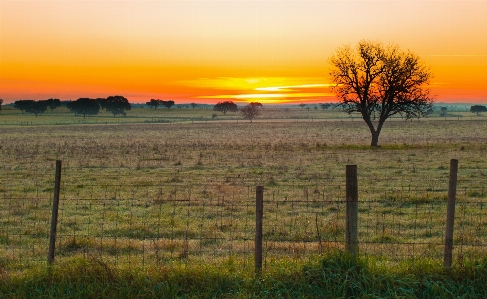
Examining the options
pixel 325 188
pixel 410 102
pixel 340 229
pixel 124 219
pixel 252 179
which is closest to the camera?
pixel 340 229

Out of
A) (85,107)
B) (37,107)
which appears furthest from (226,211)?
(37,107)

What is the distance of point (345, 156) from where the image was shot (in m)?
33.3

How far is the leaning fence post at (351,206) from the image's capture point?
24.6ft

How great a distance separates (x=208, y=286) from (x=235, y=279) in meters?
0.42

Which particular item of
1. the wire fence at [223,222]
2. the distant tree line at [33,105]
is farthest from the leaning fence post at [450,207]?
the distant tree line at [33,105]

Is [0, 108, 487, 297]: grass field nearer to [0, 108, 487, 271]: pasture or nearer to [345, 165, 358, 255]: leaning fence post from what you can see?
[0, 108, 487, 271]: pasture

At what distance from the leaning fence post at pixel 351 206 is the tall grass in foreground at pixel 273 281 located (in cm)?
28

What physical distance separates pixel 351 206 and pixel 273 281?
164 cm

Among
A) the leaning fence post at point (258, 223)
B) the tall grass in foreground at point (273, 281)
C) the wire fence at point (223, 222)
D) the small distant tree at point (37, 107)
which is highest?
the small distant tree at point (37, 107)

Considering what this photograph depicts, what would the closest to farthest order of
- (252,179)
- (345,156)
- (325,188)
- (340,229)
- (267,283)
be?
(267,283)
(340,229)
(325,188)
(252,179)
(345,156)

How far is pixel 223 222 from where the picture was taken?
13.7 meters

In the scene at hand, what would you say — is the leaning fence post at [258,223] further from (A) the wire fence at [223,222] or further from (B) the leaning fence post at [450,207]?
(B) the leaning fence post at [450,207]

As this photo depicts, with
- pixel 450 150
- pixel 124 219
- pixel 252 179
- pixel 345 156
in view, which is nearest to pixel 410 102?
pixel 450 150

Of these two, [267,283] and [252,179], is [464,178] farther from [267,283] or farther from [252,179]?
[267,283]
